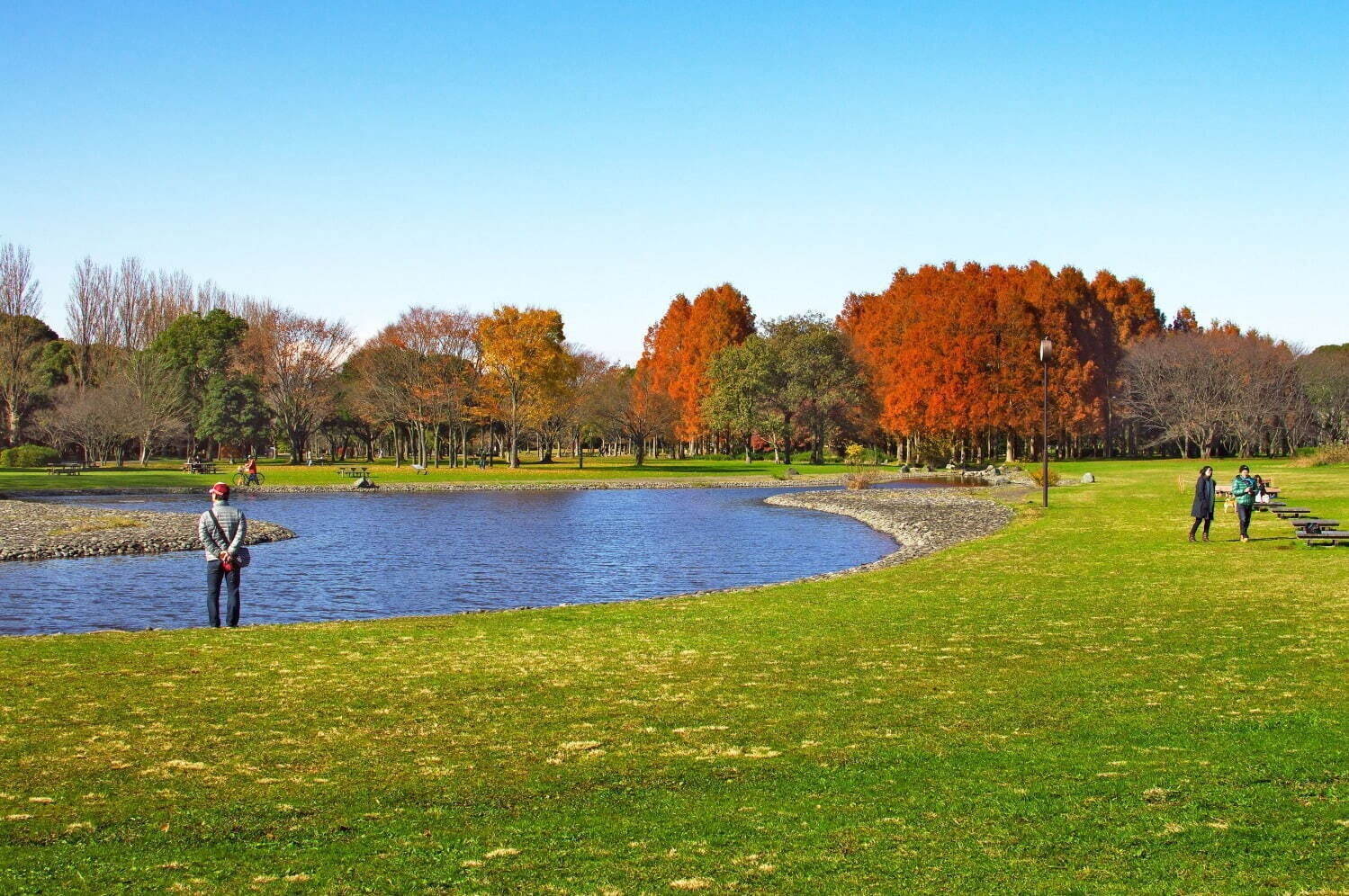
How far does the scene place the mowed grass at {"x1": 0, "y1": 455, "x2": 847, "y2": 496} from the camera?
62156mm

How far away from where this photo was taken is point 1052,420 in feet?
272

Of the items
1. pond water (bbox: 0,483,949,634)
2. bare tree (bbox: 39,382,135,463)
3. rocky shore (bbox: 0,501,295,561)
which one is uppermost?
bare tree (bbox: 39,382,135,463)

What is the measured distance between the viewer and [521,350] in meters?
77.9

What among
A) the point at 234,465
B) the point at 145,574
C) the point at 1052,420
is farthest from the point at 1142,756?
the point at 234,465

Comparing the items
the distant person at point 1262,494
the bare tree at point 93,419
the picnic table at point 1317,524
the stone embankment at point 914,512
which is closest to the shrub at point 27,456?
the bare tree at point 93,419

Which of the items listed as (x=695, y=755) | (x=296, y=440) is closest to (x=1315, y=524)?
(x=695, y=755)

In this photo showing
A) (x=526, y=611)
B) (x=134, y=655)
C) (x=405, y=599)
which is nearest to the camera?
(x=134, y=655)

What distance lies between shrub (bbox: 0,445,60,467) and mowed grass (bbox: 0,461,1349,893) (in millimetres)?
72419

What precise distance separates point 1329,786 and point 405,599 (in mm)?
17217

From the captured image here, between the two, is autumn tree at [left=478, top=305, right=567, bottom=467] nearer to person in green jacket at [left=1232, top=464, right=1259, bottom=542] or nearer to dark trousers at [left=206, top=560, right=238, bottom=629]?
person in green jacket at [left=1232, top=464, right=1259, bottom=542]

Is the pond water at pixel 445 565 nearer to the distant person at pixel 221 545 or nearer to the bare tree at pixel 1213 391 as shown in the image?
the distant person at pixel 221 545

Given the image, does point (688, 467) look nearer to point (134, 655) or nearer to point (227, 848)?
point (134, 655)

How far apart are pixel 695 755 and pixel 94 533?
1136 inches

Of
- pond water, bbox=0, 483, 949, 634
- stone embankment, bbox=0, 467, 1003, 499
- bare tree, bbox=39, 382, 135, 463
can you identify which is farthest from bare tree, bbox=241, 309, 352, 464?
pond water, bbox=0, 483, 949, 634
